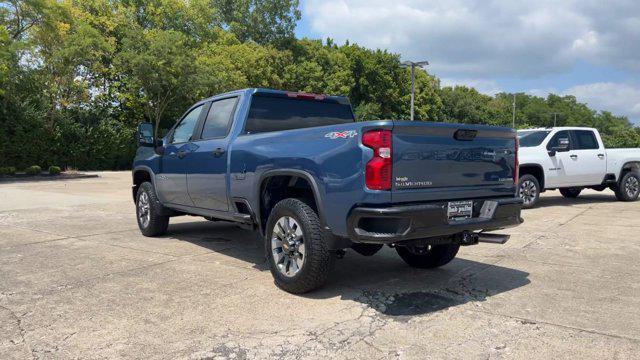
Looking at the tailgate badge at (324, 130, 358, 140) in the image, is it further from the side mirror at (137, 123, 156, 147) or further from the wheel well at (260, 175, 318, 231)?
the side mirror at (137, 123, 156, 147)

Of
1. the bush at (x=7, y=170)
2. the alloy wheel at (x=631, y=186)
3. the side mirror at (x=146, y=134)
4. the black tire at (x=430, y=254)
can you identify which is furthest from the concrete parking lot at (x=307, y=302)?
the bush at (x=7, y=170)

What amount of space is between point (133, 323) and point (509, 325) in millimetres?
2908

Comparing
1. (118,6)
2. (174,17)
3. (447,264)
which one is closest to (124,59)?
(118,6)

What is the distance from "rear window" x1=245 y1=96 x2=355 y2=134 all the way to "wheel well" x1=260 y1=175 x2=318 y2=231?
0.86 metres

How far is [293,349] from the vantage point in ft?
11.7

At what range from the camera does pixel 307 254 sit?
4.52 metres

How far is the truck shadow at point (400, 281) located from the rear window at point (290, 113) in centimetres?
161

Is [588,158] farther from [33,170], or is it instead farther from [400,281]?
[33,170]

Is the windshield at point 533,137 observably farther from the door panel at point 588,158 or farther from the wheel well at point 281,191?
the wheel well at point 281,191

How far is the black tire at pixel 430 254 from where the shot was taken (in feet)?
18.7

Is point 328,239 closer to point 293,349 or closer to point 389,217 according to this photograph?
point 389,217

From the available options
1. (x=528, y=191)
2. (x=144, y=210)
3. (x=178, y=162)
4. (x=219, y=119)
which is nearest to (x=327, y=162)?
(x=219, y=119)

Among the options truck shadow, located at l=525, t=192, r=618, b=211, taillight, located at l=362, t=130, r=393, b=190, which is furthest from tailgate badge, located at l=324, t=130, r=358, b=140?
truck shadow, located at l=525, t=192, r=618, b=211

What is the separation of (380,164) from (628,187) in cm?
1177
